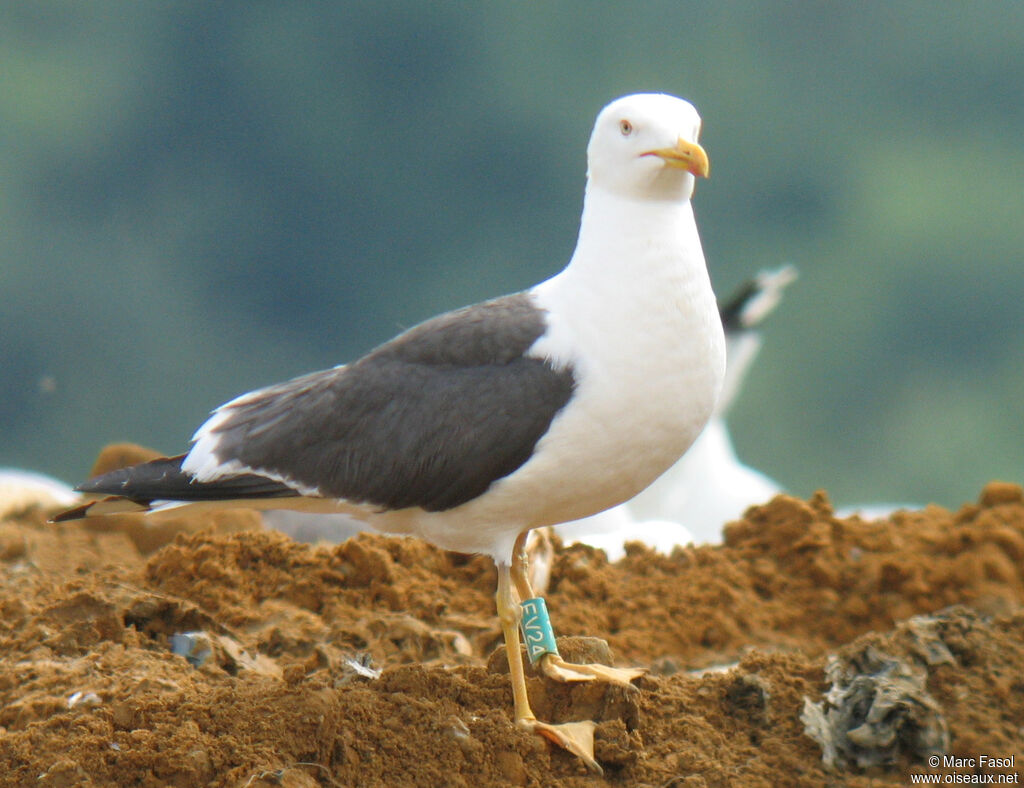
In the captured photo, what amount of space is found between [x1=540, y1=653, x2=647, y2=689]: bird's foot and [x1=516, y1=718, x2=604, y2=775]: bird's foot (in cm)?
17

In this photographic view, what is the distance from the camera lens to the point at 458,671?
15.3 ft

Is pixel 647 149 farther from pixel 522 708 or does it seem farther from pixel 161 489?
pixel 161 489

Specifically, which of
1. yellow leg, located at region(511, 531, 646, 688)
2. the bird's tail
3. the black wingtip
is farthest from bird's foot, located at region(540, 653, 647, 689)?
the black wingtip

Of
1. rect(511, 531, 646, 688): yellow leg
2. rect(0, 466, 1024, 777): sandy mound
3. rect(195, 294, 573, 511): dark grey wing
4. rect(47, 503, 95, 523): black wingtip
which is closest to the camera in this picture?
rect(0, 466, 1024, 777): sandy mound

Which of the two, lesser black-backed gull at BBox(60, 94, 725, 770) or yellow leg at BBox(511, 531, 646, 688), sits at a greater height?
lesser black-backed gull at BBox(60, 94, 725, 770)

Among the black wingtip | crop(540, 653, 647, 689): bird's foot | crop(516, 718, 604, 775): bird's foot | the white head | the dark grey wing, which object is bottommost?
crop(516, 718, 604, 775): bird's foot

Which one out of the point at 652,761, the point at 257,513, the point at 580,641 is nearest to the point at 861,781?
the point at 652,761

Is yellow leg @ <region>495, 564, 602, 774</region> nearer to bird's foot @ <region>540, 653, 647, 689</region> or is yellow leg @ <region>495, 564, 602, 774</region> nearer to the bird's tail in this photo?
bird's foot @ <region>540, 653, 647, 689</region>

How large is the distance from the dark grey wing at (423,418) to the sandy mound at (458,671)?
650 millimetres

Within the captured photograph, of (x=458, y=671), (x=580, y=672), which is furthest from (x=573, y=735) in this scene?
(x=458, y=671)

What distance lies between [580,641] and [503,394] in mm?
1006

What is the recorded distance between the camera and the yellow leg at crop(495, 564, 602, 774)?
4176 millimetres

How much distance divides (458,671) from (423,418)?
3.04 feet

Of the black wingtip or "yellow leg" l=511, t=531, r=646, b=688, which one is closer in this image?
A: "yellow leg" l=511, t=531, r=646, b=688
